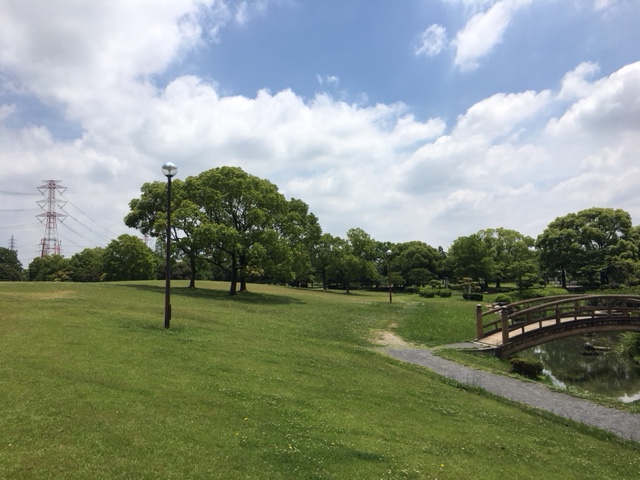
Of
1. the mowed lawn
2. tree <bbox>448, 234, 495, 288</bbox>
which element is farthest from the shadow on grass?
tree <bbox>448, 234, 495, 288</bbox>

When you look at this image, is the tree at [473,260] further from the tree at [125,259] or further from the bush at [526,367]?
the bush at [526,367]

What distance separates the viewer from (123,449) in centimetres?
590

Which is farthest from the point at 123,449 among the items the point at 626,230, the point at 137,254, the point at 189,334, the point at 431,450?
the point at 626,230

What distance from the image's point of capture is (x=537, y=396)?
13.5 m

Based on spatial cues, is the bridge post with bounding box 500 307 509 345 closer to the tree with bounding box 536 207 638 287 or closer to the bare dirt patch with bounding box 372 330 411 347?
the bare dirt patch with bounding box 372 330 411 347

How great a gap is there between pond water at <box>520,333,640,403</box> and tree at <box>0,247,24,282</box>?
97090 millimetres

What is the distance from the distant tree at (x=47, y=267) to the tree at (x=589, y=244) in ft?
286

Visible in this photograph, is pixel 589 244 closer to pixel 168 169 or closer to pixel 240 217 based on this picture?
pixel 240 217

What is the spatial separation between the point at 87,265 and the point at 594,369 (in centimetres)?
8522

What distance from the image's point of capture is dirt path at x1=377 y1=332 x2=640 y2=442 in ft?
37.3

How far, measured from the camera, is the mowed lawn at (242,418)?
5914 mm

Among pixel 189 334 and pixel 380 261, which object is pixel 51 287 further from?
pixel 380 261

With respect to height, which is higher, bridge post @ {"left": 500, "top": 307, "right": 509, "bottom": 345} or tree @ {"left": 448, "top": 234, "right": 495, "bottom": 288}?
tree @ {"left": 448, "top": 234, "right": 495, "bottom": 288}

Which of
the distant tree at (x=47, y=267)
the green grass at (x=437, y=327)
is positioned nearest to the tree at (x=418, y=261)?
the green grass at (x=437, y=327)
